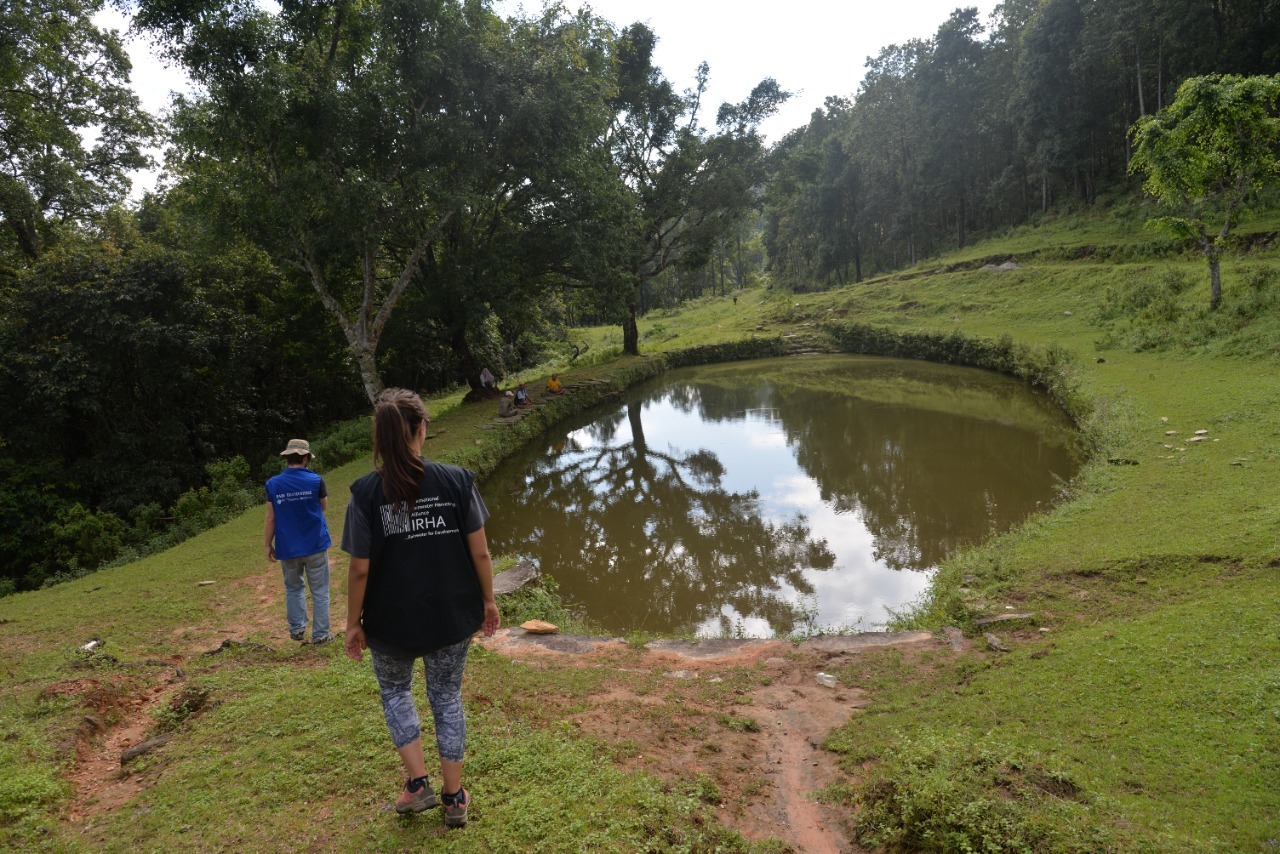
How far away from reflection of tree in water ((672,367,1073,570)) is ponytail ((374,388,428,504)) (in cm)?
670

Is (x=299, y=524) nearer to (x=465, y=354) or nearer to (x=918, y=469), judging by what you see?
(x=918, y=469)

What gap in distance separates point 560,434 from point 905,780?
1426cm

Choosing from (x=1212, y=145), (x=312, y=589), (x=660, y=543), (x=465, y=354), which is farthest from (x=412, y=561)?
(x=1212, y=145)

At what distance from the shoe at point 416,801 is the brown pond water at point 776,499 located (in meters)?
4.22

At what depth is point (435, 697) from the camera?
282 centimetres

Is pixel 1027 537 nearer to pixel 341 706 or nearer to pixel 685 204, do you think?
pixel 341 706

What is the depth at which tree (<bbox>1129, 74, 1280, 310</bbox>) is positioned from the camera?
1311cm

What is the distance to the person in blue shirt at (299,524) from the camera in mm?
4891

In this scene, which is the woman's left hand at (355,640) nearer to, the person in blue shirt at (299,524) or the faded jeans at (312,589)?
the person in blue shirt at (299,524)

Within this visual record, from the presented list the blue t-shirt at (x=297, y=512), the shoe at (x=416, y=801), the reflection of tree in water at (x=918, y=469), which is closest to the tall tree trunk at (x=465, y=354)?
the reflection of tree in water at (x=918, y=469)

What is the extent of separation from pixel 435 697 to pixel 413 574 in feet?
1.99

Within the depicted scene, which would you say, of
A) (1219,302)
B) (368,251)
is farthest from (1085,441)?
(368,251)

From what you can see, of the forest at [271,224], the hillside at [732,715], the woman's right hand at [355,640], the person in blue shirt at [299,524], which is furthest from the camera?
the forest at [271,224]

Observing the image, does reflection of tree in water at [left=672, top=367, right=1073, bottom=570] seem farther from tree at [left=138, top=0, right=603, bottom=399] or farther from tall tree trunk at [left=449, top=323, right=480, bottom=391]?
tree at [left=138, top=0, right=603, bottom=399]
